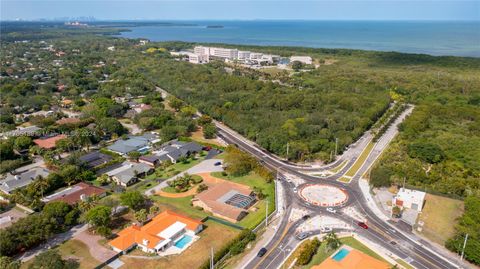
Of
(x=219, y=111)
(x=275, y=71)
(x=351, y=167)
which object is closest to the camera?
(x=351, y=167)

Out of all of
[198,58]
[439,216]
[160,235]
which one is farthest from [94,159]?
[198,58]

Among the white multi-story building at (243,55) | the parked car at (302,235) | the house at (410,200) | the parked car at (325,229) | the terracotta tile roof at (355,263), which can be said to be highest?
the white multi-story building at (243,55)

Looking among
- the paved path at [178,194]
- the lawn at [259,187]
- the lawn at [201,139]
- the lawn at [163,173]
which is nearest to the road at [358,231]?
the lawn at [259,187]

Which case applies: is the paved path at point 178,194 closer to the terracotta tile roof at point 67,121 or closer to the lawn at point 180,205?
the lawn at point 180,205

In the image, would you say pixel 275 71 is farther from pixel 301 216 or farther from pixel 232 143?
pixel 301 216

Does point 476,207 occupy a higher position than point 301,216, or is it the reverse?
point 476,207

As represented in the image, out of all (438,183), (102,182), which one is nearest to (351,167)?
(438,183)

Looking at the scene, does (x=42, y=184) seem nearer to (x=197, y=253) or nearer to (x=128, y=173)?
(x=128, y=173)
